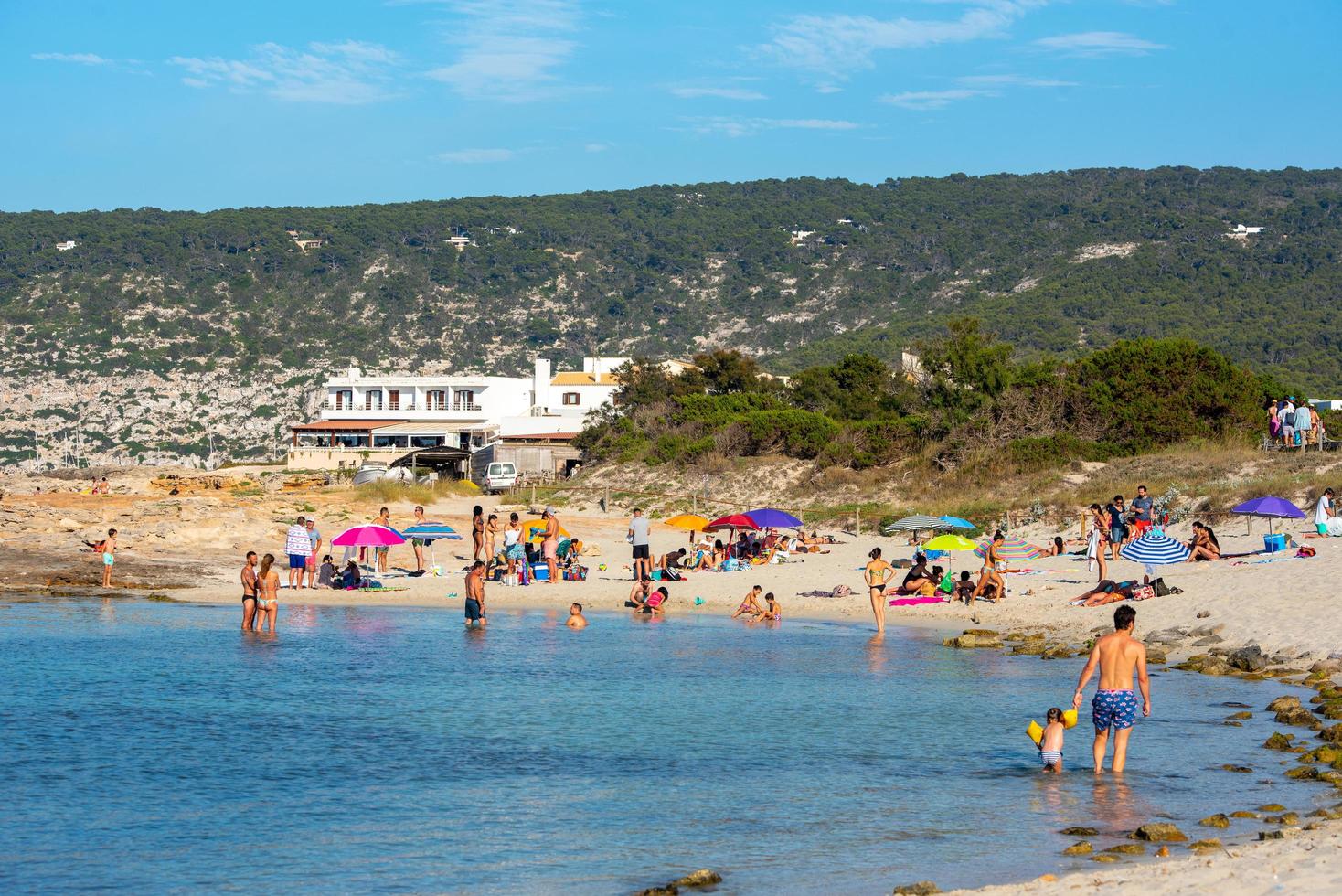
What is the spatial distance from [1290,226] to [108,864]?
14721 cm

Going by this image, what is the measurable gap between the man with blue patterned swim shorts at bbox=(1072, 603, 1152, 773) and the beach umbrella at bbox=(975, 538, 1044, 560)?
18.2 meters

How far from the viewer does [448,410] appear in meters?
87.9

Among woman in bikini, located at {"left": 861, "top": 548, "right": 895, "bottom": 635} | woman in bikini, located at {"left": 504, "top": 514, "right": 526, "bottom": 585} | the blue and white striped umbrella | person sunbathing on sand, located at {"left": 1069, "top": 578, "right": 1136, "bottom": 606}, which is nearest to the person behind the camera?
woman in bikini, located at {"left": 861, "top": 548, "right": 895, "bottom": 635}

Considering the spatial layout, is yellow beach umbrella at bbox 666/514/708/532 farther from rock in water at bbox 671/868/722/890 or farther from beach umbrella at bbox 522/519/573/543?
rock in water at bbox 671/868/722/890

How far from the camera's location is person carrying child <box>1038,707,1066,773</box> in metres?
14.1

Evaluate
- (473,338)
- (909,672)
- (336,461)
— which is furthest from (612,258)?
(909,672)

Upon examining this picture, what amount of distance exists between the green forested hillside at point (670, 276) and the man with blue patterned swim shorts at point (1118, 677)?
95.9 m

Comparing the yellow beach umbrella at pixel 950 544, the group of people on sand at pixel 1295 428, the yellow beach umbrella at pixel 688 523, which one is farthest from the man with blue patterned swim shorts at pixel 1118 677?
the group of people on sand at pixel 1295 428

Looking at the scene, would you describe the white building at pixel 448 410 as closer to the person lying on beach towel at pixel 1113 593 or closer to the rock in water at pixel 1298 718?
the person lying on beach towel at pixel 1113 593

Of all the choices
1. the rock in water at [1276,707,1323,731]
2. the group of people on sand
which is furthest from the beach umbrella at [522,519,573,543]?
the group of people on sand

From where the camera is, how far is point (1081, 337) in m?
112

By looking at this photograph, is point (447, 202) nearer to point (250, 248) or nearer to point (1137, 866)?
point (250, 248)

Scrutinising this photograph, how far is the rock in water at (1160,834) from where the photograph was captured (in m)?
11.3

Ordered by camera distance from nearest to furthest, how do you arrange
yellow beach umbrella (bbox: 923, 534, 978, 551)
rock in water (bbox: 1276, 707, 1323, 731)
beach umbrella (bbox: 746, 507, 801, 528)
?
1. rock in water (bbox: 1276, 707, 1323, 731)
2. yellow beach umbrella (bbox: 923, 534, 978, 551)
3. beach umbrella (bbox: 746, 507, 801, 528)
